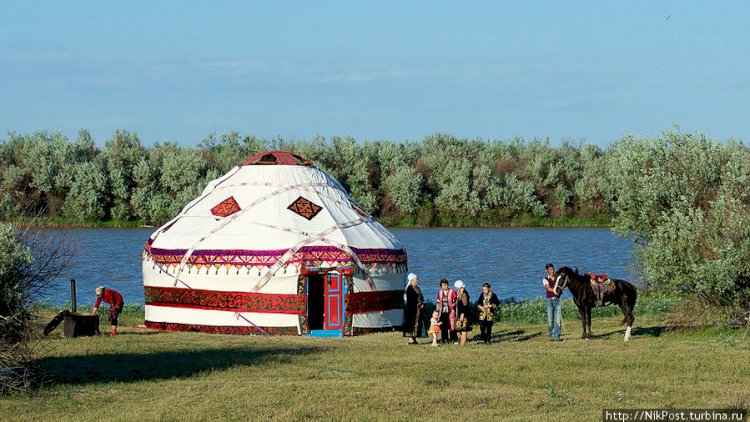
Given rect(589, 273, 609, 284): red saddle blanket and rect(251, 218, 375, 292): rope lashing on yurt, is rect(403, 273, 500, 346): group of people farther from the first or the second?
rect(251, 218, 375, 292): rope lashing on yurt

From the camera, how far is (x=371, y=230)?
87.0 ft

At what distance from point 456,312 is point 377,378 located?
5615 millimetres

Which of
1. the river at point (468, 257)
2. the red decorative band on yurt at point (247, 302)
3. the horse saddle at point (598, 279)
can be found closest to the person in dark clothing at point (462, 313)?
the horse saddle at point (598, 279)

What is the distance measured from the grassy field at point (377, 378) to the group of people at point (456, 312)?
1.26ft

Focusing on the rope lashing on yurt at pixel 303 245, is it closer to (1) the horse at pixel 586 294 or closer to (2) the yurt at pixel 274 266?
(2) the yurt at pixel 274 266

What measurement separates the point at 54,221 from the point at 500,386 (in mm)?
52443

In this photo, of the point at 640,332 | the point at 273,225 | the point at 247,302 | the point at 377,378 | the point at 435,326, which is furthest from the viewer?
the point at 273,225

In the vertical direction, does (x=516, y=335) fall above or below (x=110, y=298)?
below

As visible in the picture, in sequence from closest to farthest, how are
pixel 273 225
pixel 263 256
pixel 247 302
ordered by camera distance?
1. pixel 263 256
2. pixel 247 302
3. pixel 273 225

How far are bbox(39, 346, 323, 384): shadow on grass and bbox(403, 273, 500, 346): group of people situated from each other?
2.32 meters

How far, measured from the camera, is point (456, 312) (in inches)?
887

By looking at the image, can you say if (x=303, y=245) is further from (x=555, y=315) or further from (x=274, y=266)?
(x=555, y=315)

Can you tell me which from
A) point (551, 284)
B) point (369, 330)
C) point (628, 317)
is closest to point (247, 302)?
point (369, 330)

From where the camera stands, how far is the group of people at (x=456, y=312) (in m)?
22.4
